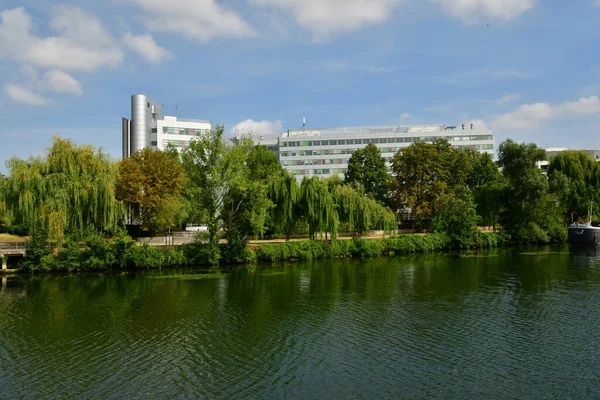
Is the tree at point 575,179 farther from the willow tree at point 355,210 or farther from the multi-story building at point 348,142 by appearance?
the multi-story building at point 348,142

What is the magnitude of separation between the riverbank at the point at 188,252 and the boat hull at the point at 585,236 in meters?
16.3

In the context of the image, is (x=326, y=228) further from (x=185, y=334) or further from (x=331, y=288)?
(x=185, y=334)

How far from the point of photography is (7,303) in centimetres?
2992

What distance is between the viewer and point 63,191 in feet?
135

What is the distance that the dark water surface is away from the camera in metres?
16.4

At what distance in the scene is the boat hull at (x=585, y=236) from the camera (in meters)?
60.3

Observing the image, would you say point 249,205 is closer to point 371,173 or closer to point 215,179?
point 215,179

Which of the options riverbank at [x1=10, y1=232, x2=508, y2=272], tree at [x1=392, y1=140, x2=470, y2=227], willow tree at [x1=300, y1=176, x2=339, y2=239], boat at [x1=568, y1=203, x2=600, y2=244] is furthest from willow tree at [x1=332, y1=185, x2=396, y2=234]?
boat at [x1=568, y1=203, x2=600, y2=244]

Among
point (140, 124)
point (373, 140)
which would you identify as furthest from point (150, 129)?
point (373, 140)

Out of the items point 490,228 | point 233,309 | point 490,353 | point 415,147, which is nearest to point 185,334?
point 233,309

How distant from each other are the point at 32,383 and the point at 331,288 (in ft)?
66.9

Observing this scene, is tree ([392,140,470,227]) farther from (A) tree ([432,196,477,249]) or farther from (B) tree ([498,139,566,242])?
(B) tree ([498,139,566,242])

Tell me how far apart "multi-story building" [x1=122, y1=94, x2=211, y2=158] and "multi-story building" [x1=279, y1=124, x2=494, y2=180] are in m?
22.5

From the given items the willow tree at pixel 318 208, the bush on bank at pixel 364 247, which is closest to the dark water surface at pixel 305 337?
the bush on bank at pixel 364 247
